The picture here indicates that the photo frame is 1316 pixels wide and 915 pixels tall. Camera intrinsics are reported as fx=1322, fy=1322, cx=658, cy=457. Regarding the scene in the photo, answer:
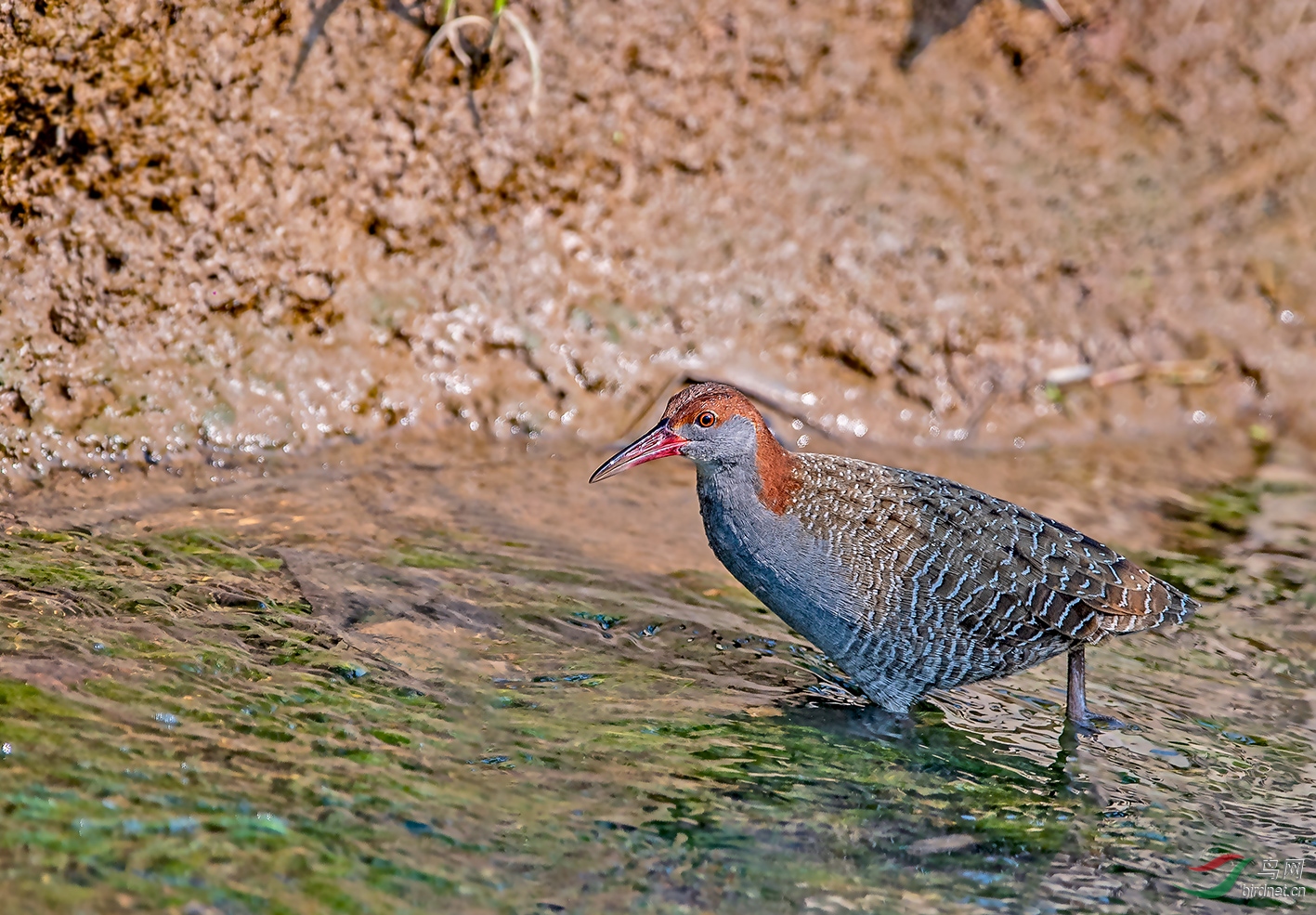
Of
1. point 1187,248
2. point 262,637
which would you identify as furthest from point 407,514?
point 1187,248

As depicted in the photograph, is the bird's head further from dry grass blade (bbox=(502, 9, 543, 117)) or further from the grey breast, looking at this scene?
dry grass blade (bbox=(502, 9, 543, 117))

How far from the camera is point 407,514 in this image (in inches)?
197

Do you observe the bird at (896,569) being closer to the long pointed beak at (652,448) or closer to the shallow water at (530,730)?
the long pointed beak at (652,448)

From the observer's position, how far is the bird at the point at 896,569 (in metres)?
4.17

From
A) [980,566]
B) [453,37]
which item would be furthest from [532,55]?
[980,566]

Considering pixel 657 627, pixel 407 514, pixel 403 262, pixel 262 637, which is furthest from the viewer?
pixel 403 262

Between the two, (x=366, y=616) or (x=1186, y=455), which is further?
(x=1186, y=455)

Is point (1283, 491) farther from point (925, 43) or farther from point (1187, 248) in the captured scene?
point (925, 43)

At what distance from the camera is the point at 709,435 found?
427 cm

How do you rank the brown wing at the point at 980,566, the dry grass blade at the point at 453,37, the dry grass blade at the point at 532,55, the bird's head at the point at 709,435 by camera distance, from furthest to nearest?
1. the dry grass blade at the point at 532,55
2. the dry grass blade at the point at 453,37
3. the bird's head at the point at 709,435
4. the brown wing at the point at 980,566

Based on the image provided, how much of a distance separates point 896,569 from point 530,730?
1.28m

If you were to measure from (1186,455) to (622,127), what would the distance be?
317 cm

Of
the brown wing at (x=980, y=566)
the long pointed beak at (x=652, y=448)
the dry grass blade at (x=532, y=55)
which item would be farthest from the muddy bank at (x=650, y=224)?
the brown wing at (x=980, y=566)

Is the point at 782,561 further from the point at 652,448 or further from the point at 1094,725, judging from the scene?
the point at 1094,725
